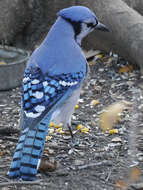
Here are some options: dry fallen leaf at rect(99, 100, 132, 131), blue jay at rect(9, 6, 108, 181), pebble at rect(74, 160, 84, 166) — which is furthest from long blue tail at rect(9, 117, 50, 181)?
dry fallen leaf at rect(99, 100, 132, 131)

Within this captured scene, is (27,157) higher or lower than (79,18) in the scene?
lower

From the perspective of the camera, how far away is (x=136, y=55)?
4.96 m

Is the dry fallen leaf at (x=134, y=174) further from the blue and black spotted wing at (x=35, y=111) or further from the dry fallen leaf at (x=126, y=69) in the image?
the dry fallen leaf at (x=126, y=69)

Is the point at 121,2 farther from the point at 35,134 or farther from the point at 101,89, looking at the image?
the point at 35,134

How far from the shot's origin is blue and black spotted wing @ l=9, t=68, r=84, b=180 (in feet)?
9.62

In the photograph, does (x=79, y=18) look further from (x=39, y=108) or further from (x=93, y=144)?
(x=93, y=144)

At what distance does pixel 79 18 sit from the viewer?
347 cm

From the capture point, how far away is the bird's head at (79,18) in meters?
3.44

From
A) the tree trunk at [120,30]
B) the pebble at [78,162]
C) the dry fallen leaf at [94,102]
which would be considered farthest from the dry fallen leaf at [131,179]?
the tree trunk at [120,30]

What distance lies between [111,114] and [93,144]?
21.5 inches

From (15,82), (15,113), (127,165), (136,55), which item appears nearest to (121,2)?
(136,55)

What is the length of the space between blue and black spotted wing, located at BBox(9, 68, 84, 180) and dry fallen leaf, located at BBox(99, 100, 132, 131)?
0.78m

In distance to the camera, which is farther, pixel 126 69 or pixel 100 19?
pixel 100 19

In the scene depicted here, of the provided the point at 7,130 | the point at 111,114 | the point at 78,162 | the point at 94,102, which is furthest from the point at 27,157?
the point at 94,102
